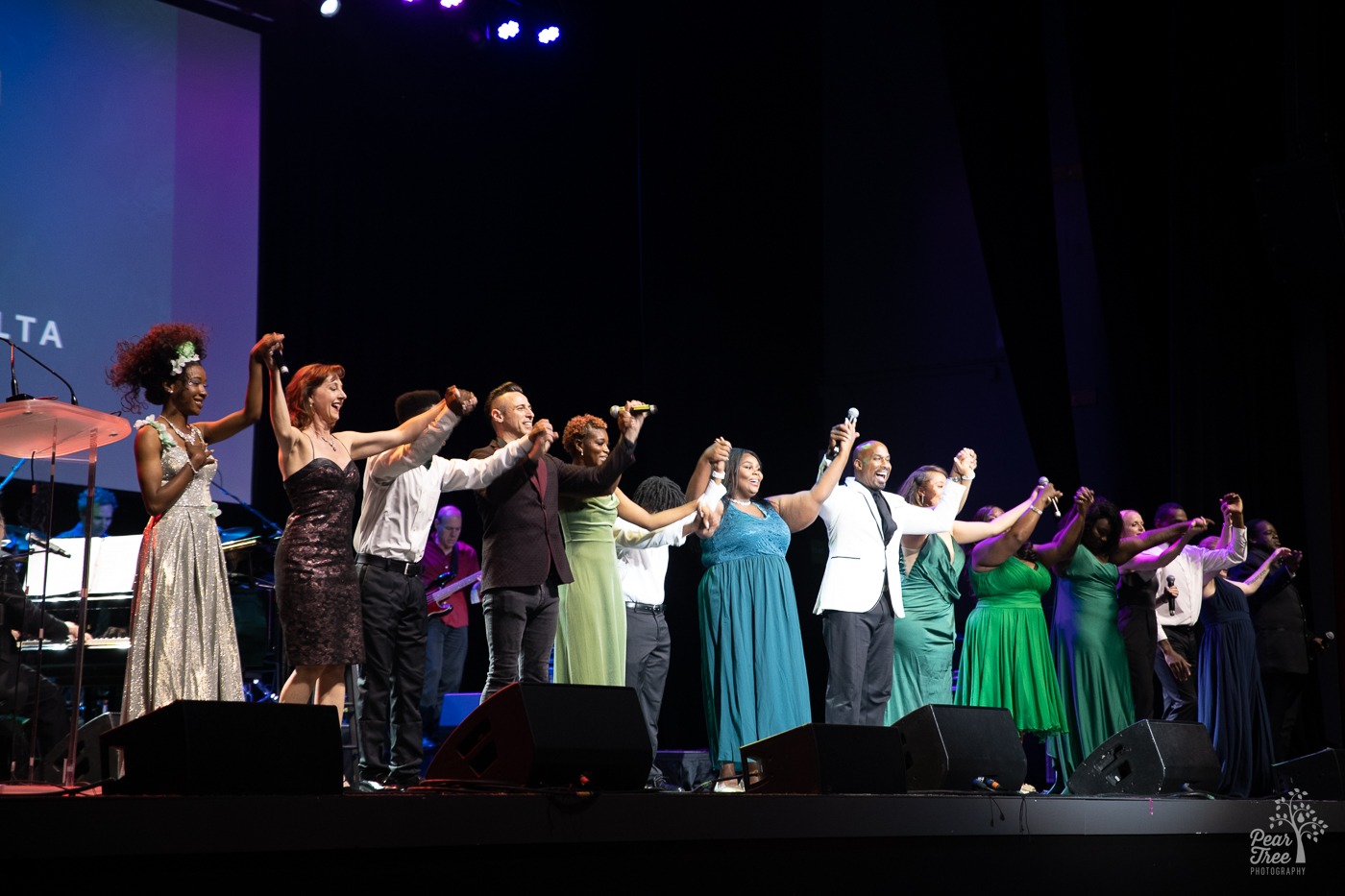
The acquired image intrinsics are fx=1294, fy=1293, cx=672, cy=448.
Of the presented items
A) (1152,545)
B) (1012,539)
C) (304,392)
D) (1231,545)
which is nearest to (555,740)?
(304,392)

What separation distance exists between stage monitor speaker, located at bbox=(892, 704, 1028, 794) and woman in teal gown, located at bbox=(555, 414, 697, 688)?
1.09 meters

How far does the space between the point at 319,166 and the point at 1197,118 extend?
4.71 meters

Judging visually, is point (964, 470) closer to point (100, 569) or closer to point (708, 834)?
point (708, 834)

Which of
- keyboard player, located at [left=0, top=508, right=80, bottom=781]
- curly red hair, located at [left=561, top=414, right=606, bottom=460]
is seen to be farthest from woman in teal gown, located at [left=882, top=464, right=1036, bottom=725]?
keyboard player, located at [left=0, top=508, right=80, bottom=781]

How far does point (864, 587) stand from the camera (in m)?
4.94

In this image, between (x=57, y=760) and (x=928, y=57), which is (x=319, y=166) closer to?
(x=57, y=760)

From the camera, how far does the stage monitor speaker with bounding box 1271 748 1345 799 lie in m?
4.85

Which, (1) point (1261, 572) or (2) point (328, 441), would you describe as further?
(1) point (1261, 572)

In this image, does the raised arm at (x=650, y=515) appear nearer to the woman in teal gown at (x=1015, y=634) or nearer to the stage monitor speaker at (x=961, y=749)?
the stage monitor speaker at (x=961, y=749)

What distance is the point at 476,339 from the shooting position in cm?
731

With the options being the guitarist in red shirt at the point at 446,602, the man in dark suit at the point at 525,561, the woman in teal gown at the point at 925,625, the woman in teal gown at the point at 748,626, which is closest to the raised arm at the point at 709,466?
the woman in teal gown at the point at 748,626

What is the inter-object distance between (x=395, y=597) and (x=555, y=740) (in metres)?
1.36

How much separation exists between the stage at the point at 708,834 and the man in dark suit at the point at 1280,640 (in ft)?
10.3

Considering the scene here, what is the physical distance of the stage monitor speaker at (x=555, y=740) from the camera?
8.93 feet
